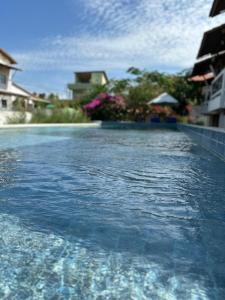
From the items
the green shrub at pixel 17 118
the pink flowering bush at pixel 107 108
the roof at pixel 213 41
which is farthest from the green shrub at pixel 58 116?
the roof at pixel 213 41

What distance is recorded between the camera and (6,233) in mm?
2891

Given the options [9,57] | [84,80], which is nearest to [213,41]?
[9,57]

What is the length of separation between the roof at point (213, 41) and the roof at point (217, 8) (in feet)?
7.33

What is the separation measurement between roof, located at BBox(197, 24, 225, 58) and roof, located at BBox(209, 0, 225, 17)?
7.33 feet

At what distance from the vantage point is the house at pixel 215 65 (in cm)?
1337

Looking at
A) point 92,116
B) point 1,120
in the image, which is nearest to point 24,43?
point 92,116

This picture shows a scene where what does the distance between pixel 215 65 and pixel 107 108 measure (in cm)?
1045

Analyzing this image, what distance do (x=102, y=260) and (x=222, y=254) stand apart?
0.96 m

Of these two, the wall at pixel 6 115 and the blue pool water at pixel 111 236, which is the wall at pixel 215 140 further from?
the wall at pixel 6 115

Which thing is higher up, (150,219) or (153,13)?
(153,13)

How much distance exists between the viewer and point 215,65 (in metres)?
20.7

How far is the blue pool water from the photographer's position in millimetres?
2131

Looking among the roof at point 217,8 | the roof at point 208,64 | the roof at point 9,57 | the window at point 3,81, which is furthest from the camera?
the window at point 3,81

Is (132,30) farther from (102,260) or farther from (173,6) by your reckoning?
(102,260)
